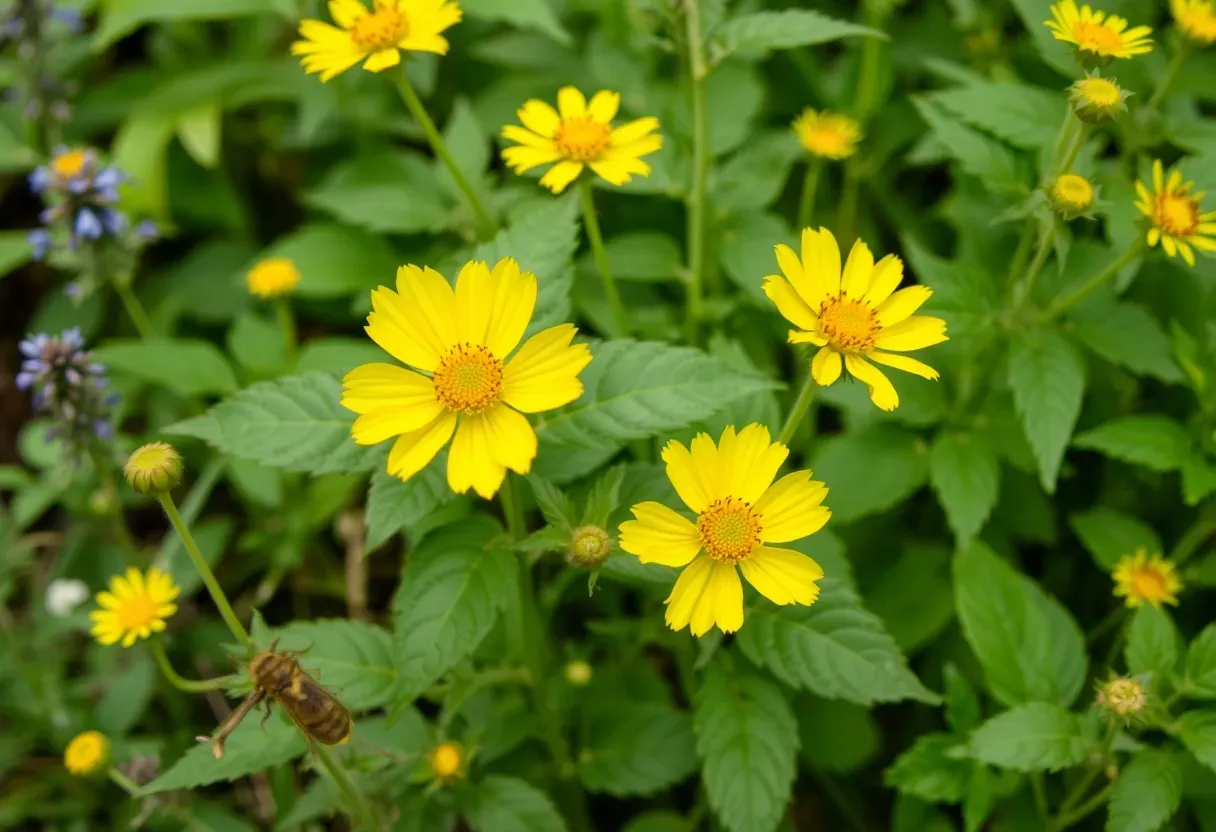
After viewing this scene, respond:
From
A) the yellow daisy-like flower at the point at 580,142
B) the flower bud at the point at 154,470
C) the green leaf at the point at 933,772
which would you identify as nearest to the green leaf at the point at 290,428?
the flower bud at the point at 154,470

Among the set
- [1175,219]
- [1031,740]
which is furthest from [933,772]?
[1175,219]

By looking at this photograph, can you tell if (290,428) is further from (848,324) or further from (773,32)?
(773,32)

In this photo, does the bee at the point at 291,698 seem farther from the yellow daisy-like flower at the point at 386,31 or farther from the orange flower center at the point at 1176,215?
the orange flower center at the point at 1176,215

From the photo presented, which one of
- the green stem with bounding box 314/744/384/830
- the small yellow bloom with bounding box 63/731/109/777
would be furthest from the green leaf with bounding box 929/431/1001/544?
the small yellow bloom with bounding box 63/731/109/777

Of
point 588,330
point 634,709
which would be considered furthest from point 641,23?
point 634,709

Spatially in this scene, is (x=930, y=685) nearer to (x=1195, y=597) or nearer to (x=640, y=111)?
(x=1195, y=597)
